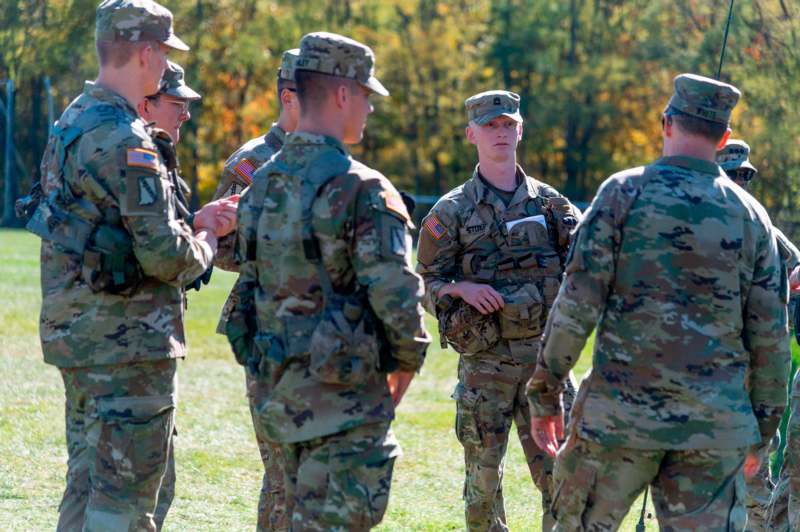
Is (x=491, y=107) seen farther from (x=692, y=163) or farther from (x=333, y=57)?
(x=333, y=57)

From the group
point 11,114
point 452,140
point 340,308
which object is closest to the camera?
point 340,308

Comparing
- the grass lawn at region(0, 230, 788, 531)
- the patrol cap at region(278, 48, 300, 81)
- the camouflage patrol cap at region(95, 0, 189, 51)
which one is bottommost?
the grass lawn at region(0, 230, 788, 531)

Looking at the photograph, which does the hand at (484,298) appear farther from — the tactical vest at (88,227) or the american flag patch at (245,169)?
the tactical vest at (88,227)

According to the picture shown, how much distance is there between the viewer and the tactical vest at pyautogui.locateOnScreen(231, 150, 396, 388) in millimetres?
4223

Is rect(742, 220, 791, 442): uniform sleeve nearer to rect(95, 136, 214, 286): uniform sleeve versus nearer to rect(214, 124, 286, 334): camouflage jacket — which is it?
rect(95, 136, 214, 286): uniform sleeve

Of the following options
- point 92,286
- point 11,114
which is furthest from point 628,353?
point 11,114

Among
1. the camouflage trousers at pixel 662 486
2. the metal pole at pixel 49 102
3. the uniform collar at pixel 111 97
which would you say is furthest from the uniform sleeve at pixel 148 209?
the metal pole at pixel 49 102

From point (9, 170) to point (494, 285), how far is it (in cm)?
3630

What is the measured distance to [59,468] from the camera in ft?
27.4

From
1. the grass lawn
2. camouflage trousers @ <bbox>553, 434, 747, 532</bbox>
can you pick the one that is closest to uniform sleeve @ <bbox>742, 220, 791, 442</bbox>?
camouflage trousers @ <bbox>553, 434, 747, 532</bbox>

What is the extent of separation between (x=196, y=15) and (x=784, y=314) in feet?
138

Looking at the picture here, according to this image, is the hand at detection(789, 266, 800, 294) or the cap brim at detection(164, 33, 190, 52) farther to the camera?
the hand at detection(789, 266, 800, 294)

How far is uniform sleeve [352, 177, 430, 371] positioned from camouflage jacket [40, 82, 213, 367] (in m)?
0.87

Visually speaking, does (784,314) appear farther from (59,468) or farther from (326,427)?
(59,468)
